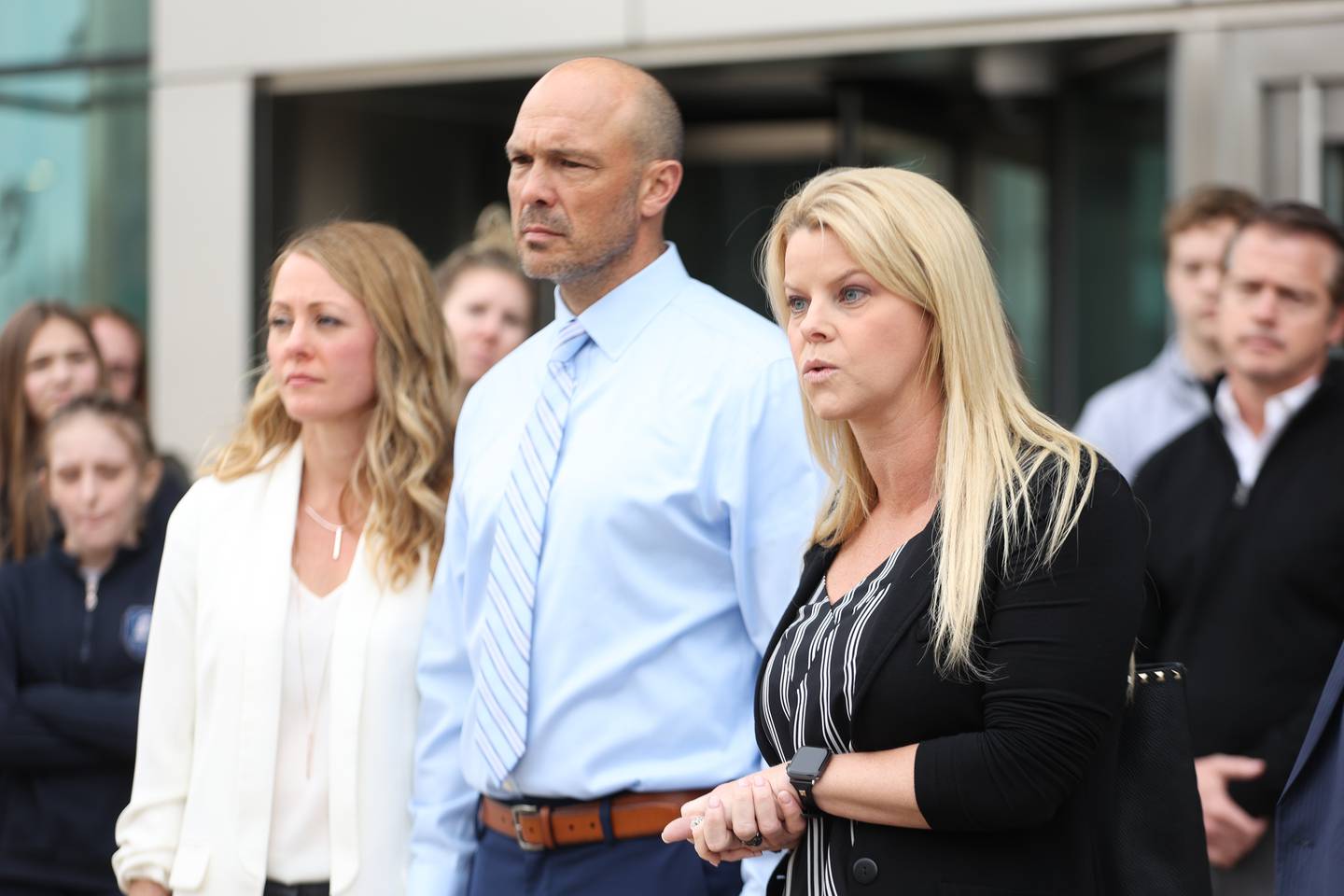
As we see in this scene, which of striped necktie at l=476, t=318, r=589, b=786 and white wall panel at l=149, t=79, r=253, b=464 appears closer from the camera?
striped necktie at l=476, t=318, r=589, b=786

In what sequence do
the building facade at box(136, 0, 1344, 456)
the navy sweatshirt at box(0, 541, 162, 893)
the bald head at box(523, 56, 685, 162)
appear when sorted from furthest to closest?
the building facade at box(136, 0, 1344, 456), the navy sweatshirt at box(0, 541, 162, 893), the bald head at box(523, 56, 685, 162)

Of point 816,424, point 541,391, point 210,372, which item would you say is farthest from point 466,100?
point 816,424

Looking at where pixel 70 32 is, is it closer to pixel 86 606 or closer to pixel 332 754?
pixel 86 606

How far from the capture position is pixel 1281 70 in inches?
218

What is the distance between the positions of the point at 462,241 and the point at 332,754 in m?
5.20

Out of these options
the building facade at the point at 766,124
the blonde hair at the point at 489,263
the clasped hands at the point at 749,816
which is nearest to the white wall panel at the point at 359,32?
the building facade at the point at 766,124

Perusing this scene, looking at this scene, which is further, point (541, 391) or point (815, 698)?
point (541, 391)

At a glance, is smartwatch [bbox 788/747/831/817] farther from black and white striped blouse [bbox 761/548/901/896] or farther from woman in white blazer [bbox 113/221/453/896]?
woman in white blazer [bbox 113/221/453/896]

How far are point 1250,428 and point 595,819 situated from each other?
2086 mm

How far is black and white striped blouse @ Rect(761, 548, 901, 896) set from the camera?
2.17 meters

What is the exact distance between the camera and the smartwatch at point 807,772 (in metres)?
2.15

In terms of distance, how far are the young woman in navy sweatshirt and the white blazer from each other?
1.85 ft

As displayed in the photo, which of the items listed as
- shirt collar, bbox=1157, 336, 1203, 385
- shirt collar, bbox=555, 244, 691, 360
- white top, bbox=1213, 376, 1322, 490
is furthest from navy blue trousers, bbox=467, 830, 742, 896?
shirt collar, bbox=1157, 336, 1203, 385

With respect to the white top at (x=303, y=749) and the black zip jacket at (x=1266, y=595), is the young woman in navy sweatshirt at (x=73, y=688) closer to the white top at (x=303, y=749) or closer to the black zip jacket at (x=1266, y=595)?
the white top at (x=303, y=749)
